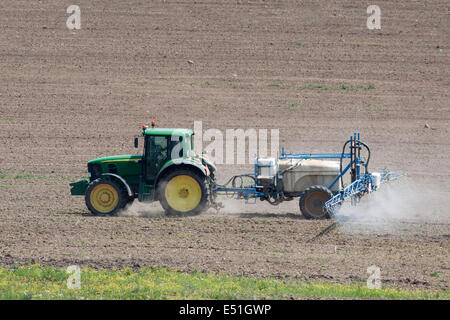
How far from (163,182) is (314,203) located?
10.5ft

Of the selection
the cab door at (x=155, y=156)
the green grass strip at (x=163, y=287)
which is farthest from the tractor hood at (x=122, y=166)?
the green grass strip at (x=163, y=287)

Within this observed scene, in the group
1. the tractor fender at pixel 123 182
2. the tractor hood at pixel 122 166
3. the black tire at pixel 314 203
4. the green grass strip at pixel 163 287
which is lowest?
the green grass strip at pixel 163 287

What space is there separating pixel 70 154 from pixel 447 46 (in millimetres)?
16787

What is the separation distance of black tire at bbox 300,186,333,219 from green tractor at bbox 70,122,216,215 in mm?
2066

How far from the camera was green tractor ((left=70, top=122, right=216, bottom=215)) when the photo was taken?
1562cm

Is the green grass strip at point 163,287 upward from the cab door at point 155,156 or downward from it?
downward

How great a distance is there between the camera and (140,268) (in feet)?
38.5

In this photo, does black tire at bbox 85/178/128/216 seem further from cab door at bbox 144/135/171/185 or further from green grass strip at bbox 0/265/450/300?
green grass strip at bbox 0/265/450/300

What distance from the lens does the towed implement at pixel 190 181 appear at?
15.6m

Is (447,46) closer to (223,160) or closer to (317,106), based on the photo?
(317,106)

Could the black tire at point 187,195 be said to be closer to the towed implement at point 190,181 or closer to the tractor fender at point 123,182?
the towed implement at point 190,181

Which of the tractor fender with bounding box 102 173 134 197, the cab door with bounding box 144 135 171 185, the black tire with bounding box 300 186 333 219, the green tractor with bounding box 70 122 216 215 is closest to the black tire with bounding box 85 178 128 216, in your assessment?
the green tractor with bounding box 70 122 216 215

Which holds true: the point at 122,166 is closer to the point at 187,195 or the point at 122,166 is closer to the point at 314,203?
the point at 187,195

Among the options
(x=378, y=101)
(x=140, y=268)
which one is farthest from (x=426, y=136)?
(x=140, y=268)
